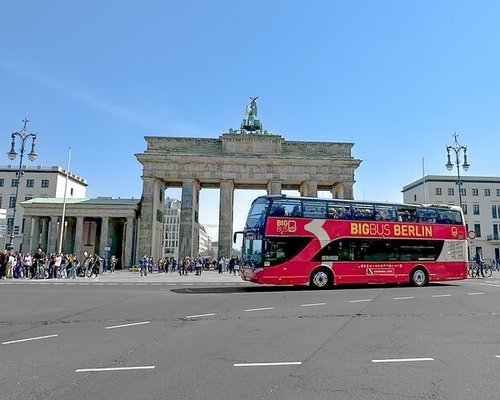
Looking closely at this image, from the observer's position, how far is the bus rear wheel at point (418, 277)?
76.4ft

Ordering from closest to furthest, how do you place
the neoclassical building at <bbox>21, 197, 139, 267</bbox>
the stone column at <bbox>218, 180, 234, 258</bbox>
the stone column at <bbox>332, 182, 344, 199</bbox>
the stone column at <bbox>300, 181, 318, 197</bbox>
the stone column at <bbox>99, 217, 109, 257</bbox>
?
the stone column at <bbox>99, 217, 109, 257</bbox>
the stone column at <bbox>218, 180, 234, 258</bbox>
the neoclassical building at <bbox>21, 197, 139, 267</bbox>
the stone column at <bbox>300, 181, 318, 197</bbox>
the stone column at <bbox>332, 182, 344, 199</bbox>

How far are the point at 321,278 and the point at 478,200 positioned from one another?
73.8 meters

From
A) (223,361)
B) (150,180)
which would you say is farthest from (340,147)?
(223,361)

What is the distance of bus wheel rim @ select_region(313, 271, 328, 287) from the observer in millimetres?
21312

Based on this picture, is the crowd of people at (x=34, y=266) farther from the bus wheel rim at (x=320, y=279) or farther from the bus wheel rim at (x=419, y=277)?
the bus wheel rim at (x=419, y=277)

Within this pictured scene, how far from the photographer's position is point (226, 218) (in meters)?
58.7

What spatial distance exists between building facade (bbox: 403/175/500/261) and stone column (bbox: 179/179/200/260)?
157ft

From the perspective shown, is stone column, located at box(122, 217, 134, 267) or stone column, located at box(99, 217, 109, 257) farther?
stone column, located at box(122, 217, 134, 267)

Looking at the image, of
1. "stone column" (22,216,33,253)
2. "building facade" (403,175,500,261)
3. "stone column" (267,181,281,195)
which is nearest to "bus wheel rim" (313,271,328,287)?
"stone column" (267,181,281,195)

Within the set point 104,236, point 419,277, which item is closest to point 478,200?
point 419,277

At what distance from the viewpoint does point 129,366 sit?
6441 mm

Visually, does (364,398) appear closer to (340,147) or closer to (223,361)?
(223,361)

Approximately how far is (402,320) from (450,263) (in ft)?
48.6

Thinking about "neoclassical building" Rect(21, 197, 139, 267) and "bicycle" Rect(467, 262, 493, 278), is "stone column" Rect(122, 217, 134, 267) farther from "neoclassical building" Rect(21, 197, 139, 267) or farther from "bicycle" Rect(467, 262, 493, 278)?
"bicycle" Rect(467, 262, 493, 278)
